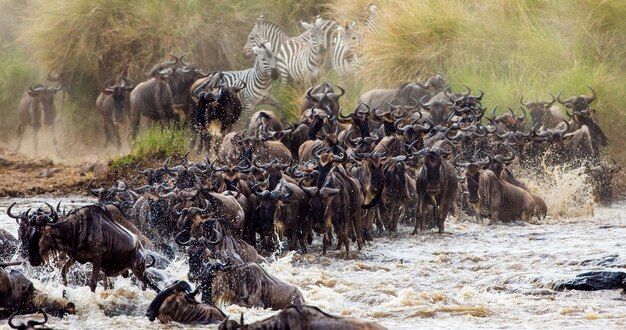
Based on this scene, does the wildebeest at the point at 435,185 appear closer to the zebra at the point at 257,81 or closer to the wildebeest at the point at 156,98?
the wildebeest at the point at 156,98

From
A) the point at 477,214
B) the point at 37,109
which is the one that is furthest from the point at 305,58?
the point at 477,214

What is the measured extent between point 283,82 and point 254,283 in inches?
547

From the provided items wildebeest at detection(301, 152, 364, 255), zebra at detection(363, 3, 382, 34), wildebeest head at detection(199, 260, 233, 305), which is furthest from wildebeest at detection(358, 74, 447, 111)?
wildebeest head at detection(199, 260, 233, 305)

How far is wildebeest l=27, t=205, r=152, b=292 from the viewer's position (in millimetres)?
9523

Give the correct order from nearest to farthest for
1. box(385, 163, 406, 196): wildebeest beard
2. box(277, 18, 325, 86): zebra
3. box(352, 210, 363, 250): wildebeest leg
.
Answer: box(352, 210, 363, 250): wildebeest leg < box(385, 163, 406, 196): wildebeest beard < box(277, 18, 325, 86): zebra

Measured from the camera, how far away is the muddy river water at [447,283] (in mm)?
9312

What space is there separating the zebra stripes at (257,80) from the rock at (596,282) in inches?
479

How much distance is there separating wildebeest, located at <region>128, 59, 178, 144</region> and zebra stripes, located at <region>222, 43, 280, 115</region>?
4.47ft

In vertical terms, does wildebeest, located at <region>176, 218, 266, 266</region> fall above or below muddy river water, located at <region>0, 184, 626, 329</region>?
above

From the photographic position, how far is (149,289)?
34.2ft

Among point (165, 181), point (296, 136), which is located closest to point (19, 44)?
point (296, 136)

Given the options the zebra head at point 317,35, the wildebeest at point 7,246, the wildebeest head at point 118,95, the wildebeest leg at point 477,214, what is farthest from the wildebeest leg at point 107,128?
the wildebeest at point 7,246

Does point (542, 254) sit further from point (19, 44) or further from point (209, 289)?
point (19, 44)

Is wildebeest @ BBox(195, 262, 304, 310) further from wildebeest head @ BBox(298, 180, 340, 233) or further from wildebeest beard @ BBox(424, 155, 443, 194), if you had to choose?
wildebeest beard @ BBox(424, 155, 443, 194)
